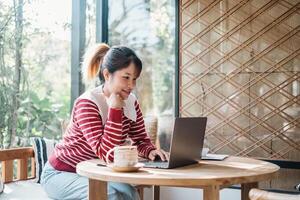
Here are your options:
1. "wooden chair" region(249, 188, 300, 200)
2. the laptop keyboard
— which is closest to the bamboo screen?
the laptop keyboard

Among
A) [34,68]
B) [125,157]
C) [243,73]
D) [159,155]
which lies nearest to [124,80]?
[159,155]

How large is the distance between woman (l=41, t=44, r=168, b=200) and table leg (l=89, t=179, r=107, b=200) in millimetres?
63

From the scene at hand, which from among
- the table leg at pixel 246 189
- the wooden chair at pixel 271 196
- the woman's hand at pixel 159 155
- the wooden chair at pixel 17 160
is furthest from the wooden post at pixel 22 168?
the wooden chair at pixel 271 196

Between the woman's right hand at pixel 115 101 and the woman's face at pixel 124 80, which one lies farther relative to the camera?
the woman's face at pixel 124 80

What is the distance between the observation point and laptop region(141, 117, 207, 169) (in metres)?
1.56

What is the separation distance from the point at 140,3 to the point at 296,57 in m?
1.29

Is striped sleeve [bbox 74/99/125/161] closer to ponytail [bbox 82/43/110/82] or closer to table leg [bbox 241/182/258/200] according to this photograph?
ponytail [bbox 82/43/110/82]

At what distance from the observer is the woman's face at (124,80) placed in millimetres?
1885

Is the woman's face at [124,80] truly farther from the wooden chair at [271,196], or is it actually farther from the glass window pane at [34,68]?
the glass window pane at [34,68]

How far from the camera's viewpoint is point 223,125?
124 inches

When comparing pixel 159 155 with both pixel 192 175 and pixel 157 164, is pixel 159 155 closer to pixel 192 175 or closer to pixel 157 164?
pixel 157 164

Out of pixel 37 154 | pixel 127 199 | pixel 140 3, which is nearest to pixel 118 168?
pixel 127 199

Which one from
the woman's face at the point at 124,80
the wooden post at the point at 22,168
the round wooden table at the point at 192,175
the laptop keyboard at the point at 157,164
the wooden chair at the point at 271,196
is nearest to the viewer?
the wooden chair at the point at 271,196

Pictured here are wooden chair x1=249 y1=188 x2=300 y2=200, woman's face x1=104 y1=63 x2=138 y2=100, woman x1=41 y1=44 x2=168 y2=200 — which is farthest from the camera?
woman's face x1=104 y1=63 x2=138 y2=100
